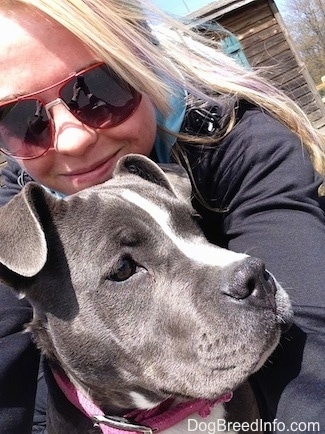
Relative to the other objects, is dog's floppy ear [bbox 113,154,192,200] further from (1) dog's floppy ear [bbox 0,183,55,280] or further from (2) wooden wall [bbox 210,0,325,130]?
(2) wooden wall [bbox 210,0,325,130]

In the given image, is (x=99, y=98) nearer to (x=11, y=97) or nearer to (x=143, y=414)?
(x=11, y=97)

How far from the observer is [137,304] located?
2.49 meters

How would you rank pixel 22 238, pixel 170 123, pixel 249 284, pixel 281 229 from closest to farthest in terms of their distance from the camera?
pixel 249 284 < pixel 22 238 < pixel 281 229 < pixel 170 123

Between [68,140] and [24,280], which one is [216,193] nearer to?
[68,140]

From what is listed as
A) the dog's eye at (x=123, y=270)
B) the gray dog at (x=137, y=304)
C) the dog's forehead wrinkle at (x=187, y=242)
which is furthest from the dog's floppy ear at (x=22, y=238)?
the dog's forehead wrinkle at (x=187, y=242)

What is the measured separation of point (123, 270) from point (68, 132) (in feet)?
2.70

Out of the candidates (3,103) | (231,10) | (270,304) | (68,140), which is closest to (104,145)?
Answer: (68,140)

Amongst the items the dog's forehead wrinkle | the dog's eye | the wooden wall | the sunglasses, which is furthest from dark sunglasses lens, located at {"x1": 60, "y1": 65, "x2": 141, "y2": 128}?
the wooden wall

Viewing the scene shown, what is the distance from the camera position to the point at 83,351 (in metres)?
2.62

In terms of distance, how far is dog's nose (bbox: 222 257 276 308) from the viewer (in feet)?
7.50

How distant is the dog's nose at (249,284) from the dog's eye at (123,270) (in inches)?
15.6

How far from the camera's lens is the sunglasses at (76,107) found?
117 inches

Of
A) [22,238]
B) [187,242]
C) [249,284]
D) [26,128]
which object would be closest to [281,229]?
[187,242]

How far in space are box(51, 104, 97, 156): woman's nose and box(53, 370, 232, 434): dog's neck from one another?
103 centimetres
